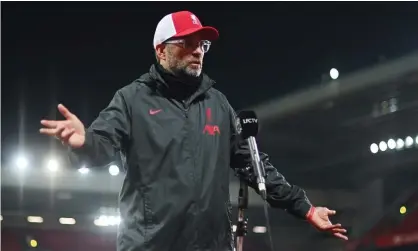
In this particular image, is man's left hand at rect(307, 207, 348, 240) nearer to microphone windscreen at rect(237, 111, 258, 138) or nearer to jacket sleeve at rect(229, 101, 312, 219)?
jacket sleeve at rect(229, 101, 312, 219)

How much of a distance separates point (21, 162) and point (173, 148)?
5333 millimetres

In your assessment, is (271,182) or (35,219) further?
(35,219)

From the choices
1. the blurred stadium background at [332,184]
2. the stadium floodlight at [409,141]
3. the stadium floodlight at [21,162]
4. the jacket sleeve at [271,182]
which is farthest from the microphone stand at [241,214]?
the stadium floodlight at [21,162]

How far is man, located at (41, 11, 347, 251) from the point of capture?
51.5 inches

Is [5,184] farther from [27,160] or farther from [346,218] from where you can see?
[346,218]

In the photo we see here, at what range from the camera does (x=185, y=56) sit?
1387 millimetres

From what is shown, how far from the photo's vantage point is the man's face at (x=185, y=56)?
138 cm

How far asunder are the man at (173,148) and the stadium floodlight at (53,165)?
5191mm

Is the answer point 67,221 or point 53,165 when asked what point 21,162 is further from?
point 67,221

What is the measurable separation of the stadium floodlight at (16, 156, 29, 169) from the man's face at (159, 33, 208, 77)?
204 inches

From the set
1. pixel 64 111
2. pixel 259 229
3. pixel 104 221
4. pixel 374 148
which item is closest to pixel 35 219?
pixel 104 221

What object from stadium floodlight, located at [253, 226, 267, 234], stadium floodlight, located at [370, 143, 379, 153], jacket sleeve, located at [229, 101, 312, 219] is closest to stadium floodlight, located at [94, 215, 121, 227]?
stadium floodlight, located at [253, 226, 267, 234]

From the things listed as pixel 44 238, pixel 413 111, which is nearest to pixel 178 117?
pixel 413 111

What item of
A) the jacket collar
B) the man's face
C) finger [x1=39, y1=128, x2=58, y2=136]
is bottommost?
finger [x1=39, y1=128, x2=58, y2=136]
